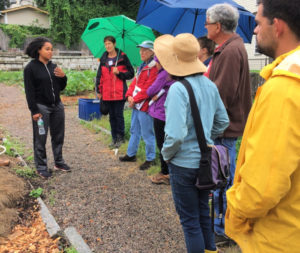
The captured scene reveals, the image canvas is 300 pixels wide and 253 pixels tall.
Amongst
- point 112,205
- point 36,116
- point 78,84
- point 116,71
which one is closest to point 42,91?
point 36,116

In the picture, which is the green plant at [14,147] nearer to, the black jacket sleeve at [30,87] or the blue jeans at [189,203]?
the black jacket sleeve at [30,87]

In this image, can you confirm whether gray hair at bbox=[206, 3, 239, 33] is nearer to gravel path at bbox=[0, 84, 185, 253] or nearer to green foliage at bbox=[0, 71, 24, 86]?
gravel path at bbox=[0, 84, 185, 253]

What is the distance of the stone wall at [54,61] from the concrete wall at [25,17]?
17147mm

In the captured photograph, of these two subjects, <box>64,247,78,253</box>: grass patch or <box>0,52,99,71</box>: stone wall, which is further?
<box>0,52,99,71</box>: stone wall

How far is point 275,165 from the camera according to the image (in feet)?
3.81

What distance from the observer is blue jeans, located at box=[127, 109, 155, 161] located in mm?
4840

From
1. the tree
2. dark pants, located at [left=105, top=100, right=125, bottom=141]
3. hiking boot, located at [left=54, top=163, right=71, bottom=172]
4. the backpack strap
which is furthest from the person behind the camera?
the tree

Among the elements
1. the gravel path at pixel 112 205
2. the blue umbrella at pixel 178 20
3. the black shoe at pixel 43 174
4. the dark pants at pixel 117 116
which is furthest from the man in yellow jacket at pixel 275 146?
the dark pants at pixel 117 116

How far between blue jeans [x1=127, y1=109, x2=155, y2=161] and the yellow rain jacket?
138 inches

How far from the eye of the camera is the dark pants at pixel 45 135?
4493mm

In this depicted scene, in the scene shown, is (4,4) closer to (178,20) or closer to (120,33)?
(120,33)

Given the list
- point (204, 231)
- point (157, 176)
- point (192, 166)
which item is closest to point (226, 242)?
point (204, 231)

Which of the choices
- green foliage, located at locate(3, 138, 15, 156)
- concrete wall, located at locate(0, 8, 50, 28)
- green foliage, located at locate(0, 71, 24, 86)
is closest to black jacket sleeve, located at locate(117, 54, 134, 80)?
green foliage, located at locate(3, 138, 15, 156)

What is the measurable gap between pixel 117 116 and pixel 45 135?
1.84 metres
